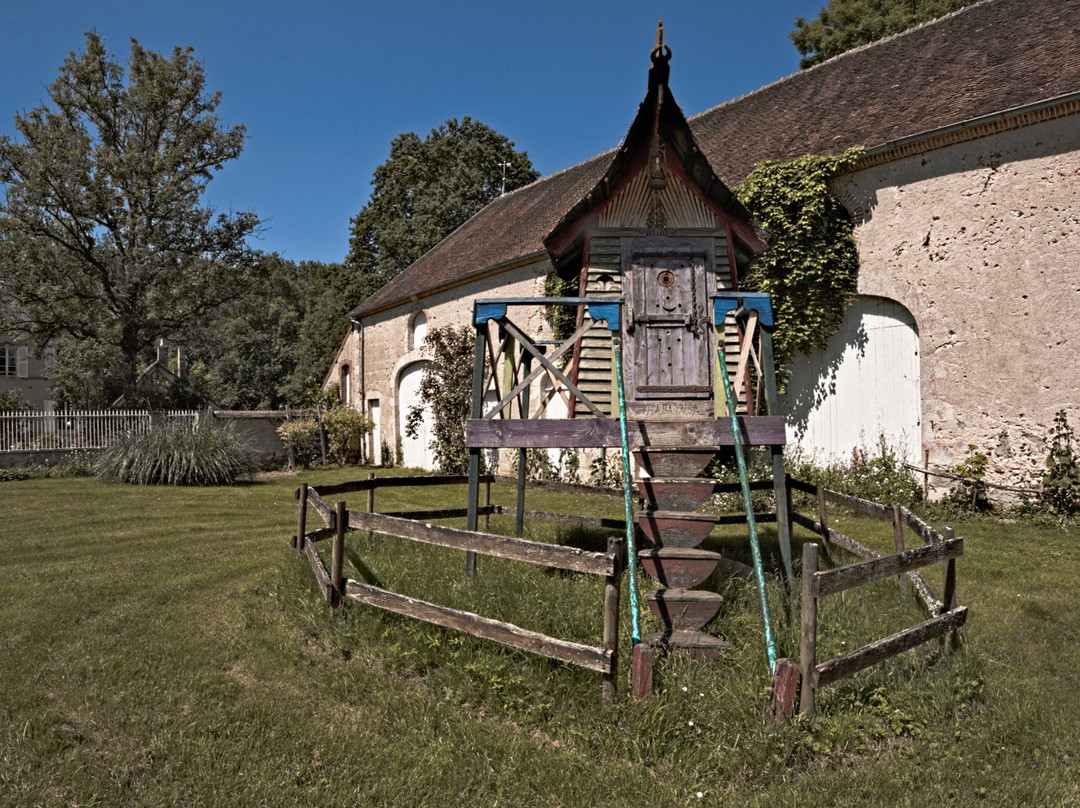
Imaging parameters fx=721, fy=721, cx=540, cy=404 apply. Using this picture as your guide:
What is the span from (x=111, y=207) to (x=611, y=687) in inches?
965

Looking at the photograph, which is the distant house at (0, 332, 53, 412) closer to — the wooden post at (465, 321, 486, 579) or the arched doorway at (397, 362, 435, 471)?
the arched doorway at (397, 362, 435, 471)

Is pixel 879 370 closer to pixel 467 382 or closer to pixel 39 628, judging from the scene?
pixel 467 382

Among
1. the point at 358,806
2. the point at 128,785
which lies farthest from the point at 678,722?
the point at 128,785

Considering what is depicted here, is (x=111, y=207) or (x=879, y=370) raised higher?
(x=111, y=207)

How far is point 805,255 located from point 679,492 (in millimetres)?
7556

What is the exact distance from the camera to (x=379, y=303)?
21.0 m

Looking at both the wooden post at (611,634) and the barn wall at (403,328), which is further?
the barn wall at (403,328)

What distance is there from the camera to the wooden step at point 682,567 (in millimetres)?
4652

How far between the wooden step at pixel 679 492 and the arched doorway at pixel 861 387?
7.16 meters

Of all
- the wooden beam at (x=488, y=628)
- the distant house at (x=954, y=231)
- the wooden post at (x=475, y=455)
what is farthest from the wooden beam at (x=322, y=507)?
the distant house at (x=954, y=231)

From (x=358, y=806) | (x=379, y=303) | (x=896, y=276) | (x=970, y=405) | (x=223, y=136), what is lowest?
(x=358, y=806)

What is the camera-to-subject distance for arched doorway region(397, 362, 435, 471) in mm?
18844

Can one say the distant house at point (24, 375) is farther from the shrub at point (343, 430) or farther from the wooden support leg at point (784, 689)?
the wooden support leg at point (784, 689)

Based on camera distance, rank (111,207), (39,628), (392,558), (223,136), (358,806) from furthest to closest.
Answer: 1. (223,136)
2. (111,207)
3. (392,558)
4. (39,628)
5. (358,806)
